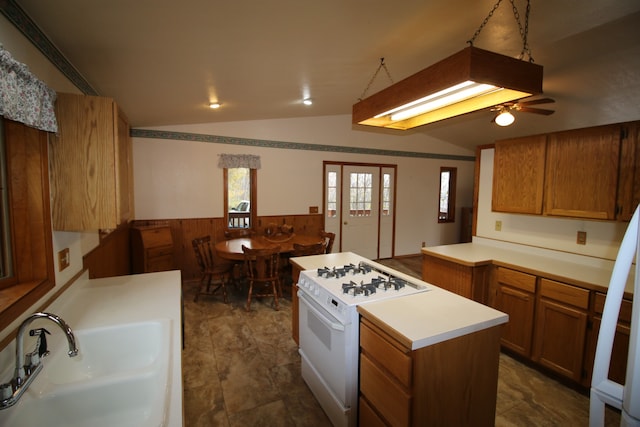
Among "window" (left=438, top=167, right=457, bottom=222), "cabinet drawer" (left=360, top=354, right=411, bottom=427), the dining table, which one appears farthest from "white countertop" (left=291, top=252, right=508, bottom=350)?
"window" (left=438, top=167, right=457, bottom=222)

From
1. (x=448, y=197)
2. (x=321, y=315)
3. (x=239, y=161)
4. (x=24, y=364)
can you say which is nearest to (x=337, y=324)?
(x=321, y=315)

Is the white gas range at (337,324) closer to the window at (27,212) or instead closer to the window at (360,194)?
the window at (27,212)

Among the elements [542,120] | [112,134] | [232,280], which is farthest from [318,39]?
[542,120]

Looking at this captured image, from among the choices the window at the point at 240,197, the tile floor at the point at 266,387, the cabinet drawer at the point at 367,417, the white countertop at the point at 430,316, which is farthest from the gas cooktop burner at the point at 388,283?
the window at the point at 240,197

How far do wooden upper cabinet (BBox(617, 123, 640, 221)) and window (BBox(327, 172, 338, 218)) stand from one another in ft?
12.4

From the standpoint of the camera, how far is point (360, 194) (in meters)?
5.62

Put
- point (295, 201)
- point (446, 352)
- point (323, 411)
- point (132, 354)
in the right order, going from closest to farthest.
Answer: point (446, 352) → point (132, 354) → point (323, 411) → point (295, 201)

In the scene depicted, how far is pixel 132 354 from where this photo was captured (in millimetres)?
1424

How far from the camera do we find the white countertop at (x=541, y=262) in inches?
83.1

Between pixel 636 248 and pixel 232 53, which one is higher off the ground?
pixel 232 53

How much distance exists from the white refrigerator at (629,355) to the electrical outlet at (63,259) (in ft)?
7.66

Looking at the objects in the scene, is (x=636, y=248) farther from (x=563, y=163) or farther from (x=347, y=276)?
(x=563, y=163)

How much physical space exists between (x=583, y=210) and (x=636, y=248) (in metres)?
2.11

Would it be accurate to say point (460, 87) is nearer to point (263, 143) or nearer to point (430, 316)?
point (430, 316)
